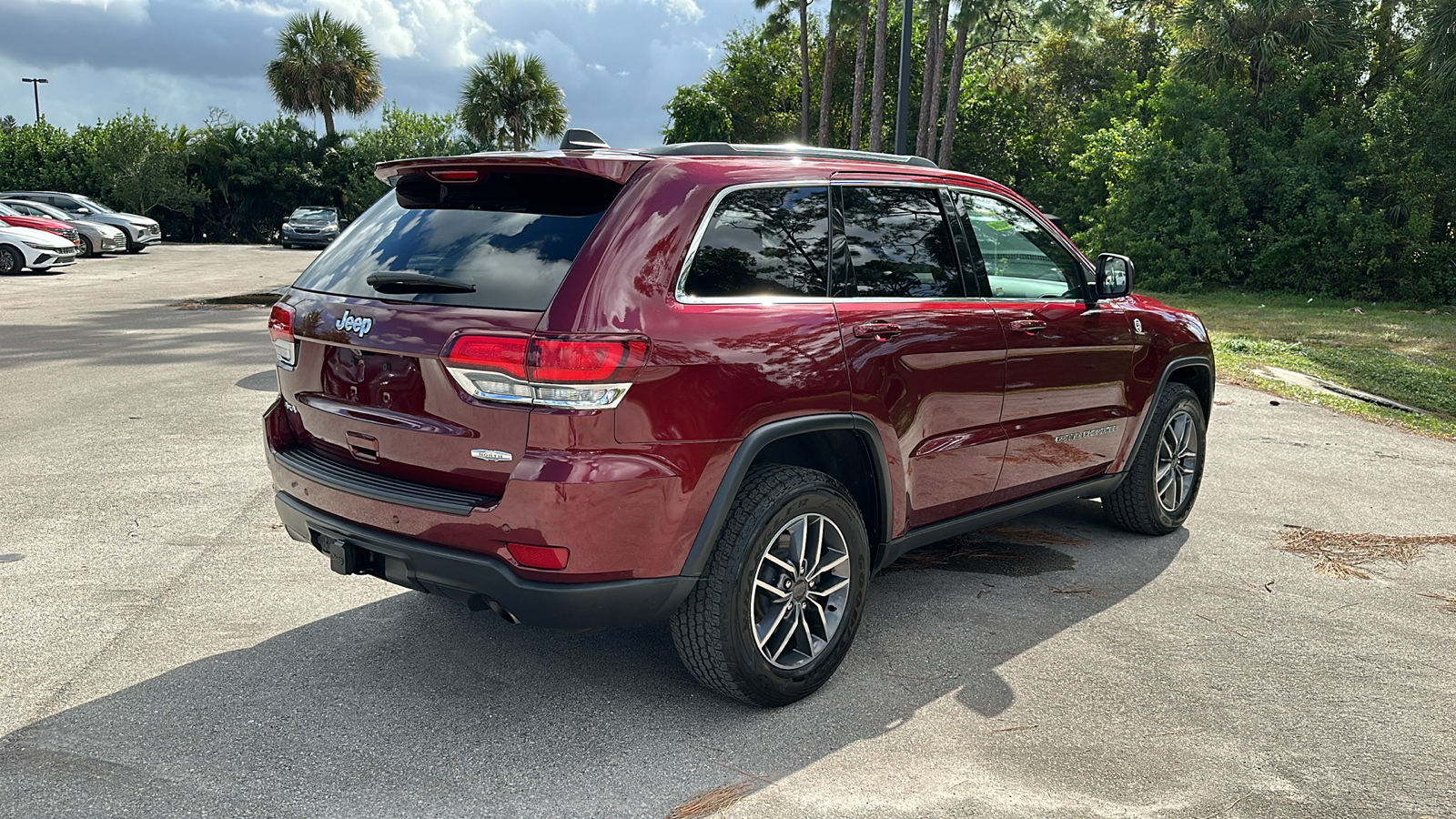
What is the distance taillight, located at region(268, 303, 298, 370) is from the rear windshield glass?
153mm

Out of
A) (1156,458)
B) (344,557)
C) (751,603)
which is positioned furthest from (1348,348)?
(344,557)

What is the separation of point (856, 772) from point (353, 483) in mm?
1771

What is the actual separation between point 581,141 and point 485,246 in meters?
0.81

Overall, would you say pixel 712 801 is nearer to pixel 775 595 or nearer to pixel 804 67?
pixel 775 595

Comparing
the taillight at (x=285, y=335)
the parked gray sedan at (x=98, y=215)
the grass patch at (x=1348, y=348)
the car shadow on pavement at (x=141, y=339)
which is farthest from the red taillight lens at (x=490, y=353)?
the parked gray sedan at (x=98, y=215)

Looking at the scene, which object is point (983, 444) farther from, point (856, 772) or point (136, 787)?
point (136, 787)

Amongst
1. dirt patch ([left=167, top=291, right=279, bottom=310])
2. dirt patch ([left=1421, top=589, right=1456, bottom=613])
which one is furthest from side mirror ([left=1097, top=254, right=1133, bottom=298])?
dirt patch ([left=167, top=291, right=279, bottom=310])

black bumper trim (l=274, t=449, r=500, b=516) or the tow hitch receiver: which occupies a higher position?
black bumper trim (l=274, t=449, r=500, b=516)

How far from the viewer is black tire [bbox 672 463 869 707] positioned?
3.46 meters

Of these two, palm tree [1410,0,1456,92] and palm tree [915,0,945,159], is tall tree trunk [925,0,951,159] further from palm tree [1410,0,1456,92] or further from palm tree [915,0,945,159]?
palm tree [1410,0,1456,92]

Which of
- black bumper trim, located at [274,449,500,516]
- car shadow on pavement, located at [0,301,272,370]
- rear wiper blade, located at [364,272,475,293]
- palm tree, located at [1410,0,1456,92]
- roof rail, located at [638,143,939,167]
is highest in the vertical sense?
palm tree, located at [1410,0,1456,92]

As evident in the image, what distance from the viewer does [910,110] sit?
142 feet

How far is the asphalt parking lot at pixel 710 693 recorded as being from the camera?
3.17m

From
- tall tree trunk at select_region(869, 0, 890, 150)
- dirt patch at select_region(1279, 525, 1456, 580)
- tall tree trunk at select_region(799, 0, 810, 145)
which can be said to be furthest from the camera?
tall tree trunk at select_region(799, 0, 810, 145)
